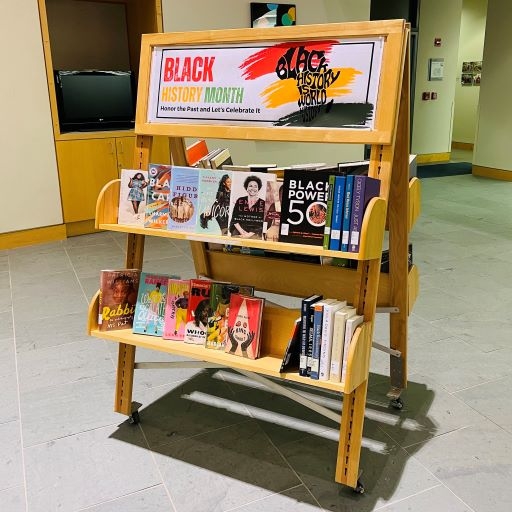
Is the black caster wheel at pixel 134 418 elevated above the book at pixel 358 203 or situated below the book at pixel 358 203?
below

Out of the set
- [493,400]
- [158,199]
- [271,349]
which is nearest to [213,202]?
[158,199]

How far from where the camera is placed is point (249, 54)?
1.79m

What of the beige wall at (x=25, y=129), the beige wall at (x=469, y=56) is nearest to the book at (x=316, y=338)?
the beige wall at (x=25, y=129)

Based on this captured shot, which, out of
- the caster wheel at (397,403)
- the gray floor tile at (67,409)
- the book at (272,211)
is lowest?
the gray floor tile at (67,409)

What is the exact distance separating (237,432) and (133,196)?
1.01 meters

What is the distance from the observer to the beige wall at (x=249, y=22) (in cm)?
528

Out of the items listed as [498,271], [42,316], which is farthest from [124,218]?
[498,271]

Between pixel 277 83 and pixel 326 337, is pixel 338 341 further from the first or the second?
pixel 277 83

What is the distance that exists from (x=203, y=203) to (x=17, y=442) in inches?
47.1

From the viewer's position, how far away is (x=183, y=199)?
1897 mm

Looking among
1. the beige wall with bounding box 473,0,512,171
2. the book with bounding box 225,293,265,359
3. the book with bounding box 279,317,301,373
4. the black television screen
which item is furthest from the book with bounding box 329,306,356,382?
the beige wall with bounding box 473,0,512,171

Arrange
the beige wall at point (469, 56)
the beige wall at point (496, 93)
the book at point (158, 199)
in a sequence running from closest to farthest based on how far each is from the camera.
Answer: the book at point (158, 199)
the beige wall at point (496, 93)
the beige wall at point (469, 56)

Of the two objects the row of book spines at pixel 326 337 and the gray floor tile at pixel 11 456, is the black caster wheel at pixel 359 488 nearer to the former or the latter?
the row of book spines at pixel 326 337

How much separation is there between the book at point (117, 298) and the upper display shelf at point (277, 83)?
0.55m
